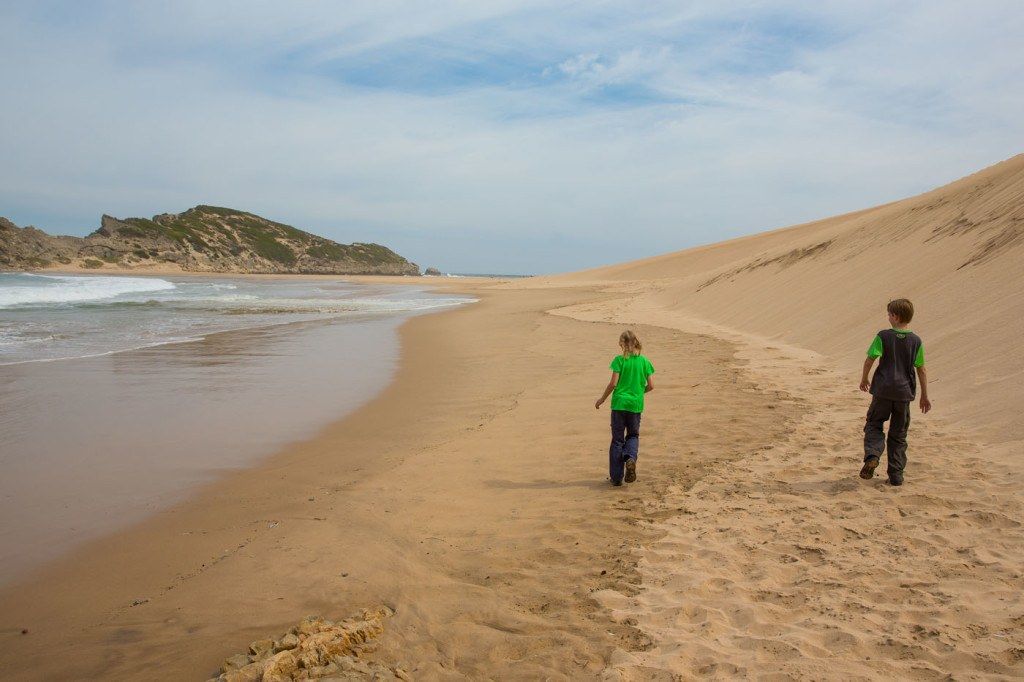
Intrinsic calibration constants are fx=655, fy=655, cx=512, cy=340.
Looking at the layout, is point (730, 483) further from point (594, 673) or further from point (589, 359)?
point (589, 359)

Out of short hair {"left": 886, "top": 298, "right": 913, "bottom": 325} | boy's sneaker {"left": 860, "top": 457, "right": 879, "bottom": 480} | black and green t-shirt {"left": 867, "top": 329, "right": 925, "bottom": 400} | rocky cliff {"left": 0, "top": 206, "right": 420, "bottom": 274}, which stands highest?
rocky cliff {"left": 0, "top": 206, "right": 420, "bottom": 274}

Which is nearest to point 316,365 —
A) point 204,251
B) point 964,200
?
point 964,200

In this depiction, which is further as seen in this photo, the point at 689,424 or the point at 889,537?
the point at 689,424

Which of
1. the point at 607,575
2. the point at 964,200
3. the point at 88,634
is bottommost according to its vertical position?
the point at 88,634

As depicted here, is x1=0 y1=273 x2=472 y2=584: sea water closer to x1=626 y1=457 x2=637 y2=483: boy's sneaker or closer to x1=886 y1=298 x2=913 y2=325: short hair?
x1=626 y1=457 x2=637 y2=483: boy's sneaker

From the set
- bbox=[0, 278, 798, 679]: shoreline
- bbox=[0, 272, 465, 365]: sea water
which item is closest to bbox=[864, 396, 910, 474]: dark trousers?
bbox=[0, 278, 798, 679]: shoreline

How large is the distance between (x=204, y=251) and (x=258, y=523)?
113 metres

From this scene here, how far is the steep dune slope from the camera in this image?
22.4 ft

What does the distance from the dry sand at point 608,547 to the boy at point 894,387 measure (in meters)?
0.29

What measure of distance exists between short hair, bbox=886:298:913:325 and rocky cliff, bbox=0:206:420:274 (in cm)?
9171

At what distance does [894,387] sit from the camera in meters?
5.20

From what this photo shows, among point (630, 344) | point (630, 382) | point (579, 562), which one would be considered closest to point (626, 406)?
point (630, 382)

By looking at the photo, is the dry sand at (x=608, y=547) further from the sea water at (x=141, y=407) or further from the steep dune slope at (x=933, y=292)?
the sea water at (x=141, y=407)

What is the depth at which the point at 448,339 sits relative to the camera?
55.3 ft
